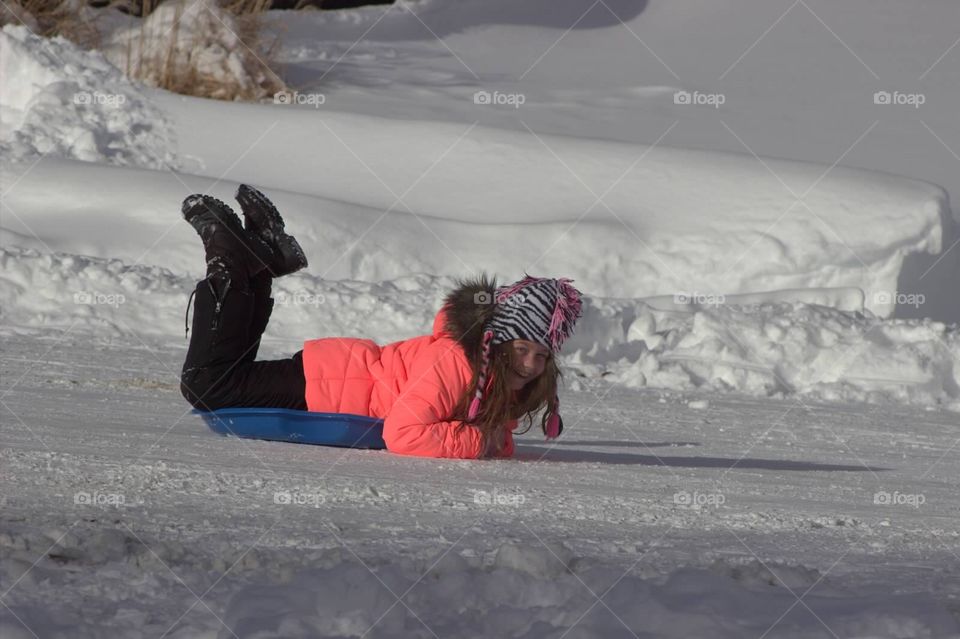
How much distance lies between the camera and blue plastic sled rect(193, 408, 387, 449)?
4.73 meters

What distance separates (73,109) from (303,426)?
9.06 metres

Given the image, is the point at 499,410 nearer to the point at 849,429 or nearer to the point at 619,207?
the point at 849,429

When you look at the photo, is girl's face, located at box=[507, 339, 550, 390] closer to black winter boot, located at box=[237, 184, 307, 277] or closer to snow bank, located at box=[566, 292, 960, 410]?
black winter boot, located at box=[237, 184, 307, 277]

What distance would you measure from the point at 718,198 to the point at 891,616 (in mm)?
9575

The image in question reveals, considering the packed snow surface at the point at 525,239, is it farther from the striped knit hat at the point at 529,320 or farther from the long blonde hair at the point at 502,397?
the striped knit hat at the point at 529,320

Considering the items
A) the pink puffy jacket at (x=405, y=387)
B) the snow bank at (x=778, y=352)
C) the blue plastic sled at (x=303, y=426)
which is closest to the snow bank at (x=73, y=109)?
the snow bank at (x=778, y=352)

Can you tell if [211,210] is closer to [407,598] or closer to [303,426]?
[303,426]

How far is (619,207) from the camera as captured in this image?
11.8 meters

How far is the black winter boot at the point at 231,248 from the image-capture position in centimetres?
478

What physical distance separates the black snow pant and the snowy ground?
0.17 metres

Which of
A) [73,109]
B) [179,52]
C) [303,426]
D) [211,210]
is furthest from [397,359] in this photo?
A: [179,52]

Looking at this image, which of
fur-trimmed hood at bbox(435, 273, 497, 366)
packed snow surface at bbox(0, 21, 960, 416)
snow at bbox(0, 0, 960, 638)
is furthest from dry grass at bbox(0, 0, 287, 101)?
fur-trimmed hood at bbox(435, 273, 497, 366)

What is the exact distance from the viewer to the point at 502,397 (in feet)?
14.8

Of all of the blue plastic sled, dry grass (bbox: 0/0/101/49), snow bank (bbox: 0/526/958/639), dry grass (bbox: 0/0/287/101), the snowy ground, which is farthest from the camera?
dry grass (bbox: 0/0/287/101)
